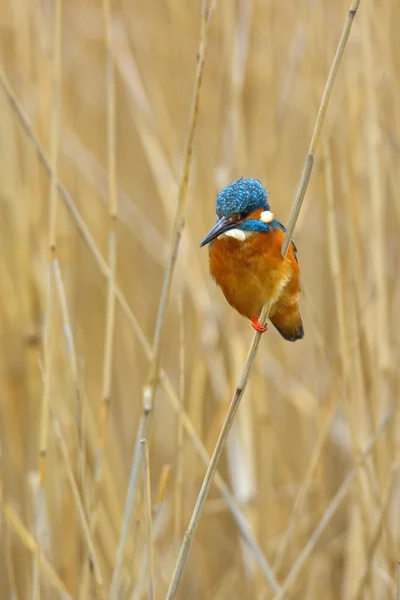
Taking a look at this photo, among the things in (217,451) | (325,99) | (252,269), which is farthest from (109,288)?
(325,99)

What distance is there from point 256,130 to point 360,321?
528 millimetres

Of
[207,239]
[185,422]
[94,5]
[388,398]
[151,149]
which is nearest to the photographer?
[207,239]

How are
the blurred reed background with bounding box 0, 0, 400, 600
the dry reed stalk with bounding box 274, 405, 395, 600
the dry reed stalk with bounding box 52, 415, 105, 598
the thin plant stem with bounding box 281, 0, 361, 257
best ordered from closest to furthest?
the thin plant stem with bounding box 281, 0, 361, 257 → the dry reed stalk with bounding box 52, 415, 105, 598 → the dry reed stalk with bounding box 274, 405, 395, 600 → the blurred reed background with bounding box 0, 0, 400, 600

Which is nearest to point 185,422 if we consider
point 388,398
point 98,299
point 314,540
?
point 314,540

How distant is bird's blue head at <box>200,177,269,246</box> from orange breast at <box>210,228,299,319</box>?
3 centimetres

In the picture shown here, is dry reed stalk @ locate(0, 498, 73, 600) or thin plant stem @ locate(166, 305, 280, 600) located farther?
dry reed stalk @ locate(0, 498, 73, 600)

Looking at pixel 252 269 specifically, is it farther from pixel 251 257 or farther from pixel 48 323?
pixel 48 323

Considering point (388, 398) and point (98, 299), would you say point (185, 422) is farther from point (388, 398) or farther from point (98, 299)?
point (98, 299)

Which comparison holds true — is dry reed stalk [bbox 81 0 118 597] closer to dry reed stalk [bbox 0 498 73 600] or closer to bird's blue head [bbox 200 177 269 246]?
dry reed stalk [bbox 0 498 73 600]

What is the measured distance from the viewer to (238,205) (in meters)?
0.89

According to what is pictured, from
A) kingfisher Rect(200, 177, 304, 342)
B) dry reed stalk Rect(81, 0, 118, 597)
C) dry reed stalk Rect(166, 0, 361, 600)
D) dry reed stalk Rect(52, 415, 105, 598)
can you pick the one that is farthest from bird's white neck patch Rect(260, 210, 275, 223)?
dry reed stalk Rect(52, 415, 105, 598)

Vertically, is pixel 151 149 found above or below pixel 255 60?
below

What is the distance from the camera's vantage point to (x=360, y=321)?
3.89 ft

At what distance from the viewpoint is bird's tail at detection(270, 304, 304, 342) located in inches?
41.7
